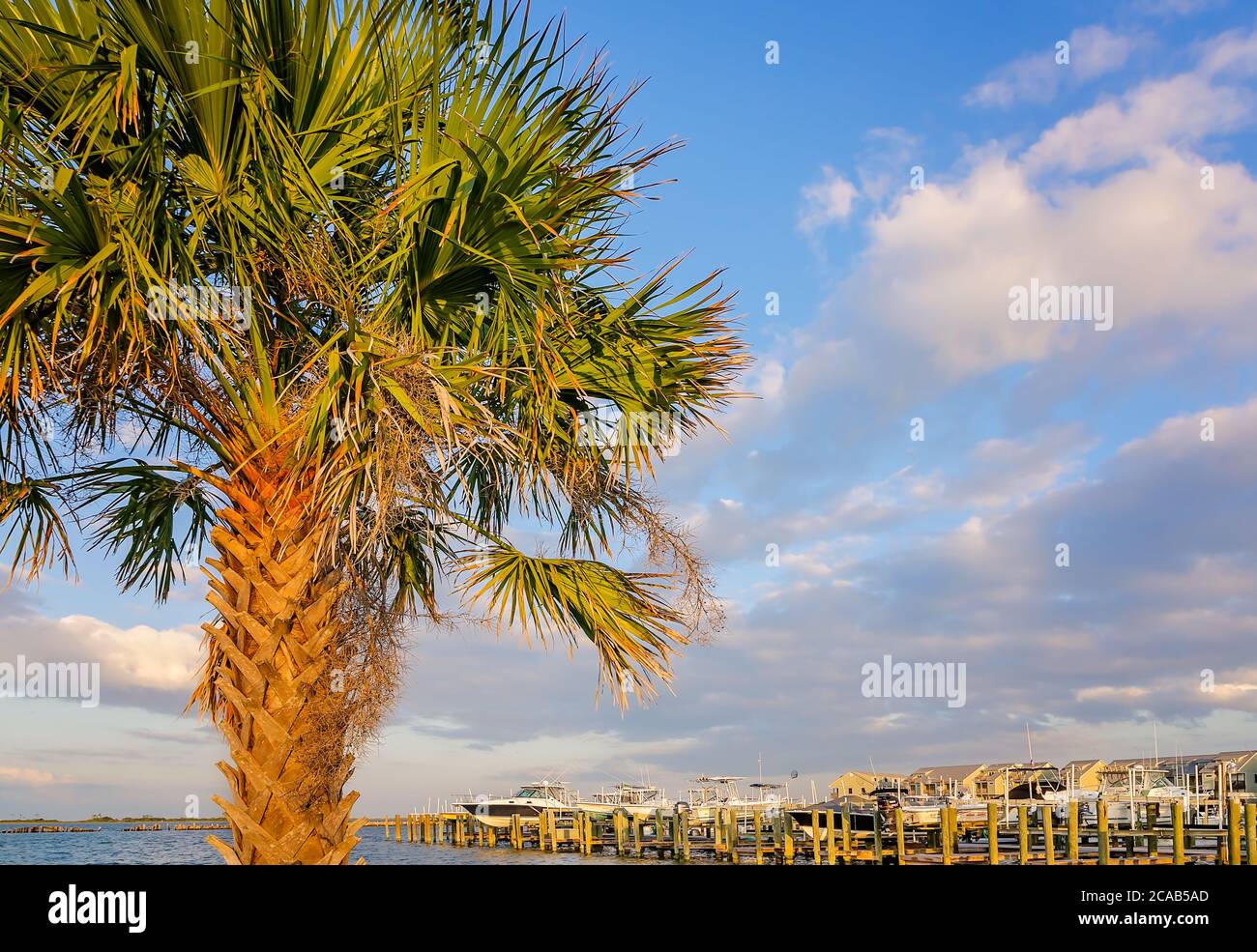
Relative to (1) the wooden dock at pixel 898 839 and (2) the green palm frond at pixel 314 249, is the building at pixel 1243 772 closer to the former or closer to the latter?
(1) the wooden dock at pixel 898 839

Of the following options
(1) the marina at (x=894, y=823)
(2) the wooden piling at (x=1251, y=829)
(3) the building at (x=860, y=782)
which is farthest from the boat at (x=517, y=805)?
(2) the wooden piling at (x=1251, y=829)

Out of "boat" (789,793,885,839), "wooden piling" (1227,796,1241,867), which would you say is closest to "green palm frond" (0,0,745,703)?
"wooden piling" (1227,796,1241,867)

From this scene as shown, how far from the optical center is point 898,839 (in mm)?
29422

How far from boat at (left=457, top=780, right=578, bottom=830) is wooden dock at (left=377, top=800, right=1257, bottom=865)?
0.67 metres

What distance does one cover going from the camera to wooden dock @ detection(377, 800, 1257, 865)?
26969mm

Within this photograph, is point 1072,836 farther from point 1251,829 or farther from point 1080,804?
point 1080,804

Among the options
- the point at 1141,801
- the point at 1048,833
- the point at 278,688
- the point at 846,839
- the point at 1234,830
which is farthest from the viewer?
the point at 1141,801

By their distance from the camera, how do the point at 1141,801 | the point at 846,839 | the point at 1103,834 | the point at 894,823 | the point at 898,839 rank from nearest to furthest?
the point at 1103,834 < the point at 898,839 < the point at 846,839 < the point at 894,823 < the point at 1141,801

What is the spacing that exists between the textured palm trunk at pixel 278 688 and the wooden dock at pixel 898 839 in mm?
14504

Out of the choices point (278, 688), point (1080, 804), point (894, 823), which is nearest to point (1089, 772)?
point (1080, 804)

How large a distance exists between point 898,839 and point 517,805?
36281 mm

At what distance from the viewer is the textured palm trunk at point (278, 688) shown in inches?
260
